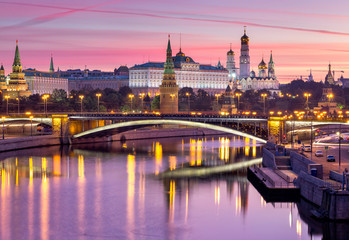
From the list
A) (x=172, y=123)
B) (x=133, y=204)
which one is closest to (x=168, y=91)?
(x=172, y=123)

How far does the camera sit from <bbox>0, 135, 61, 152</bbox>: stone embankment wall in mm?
70062

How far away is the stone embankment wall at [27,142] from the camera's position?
70062 millimetres

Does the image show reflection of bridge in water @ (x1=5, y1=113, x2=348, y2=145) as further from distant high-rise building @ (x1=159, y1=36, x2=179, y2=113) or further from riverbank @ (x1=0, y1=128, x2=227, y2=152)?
distant high-rise building @ (x1=159, y1=36, x2=179, y2=113)

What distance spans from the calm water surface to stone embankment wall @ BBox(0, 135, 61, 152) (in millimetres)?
3451

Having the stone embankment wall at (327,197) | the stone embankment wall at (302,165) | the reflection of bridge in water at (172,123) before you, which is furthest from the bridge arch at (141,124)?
the stone embankment wall at (327,197)

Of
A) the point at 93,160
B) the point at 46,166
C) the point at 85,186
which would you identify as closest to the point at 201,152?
the point at 93,160

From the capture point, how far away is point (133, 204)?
1652 inches

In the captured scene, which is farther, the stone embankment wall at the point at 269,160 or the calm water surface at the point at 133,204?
the stone embankment wall at the point at 269,160

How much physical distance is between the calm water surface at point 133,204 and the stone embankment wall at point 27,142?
3451 millimetres

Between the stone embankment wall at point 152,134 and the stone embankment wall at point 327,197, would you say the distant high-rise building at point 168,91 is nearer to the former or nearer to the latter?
the stone embankment wall at point 152,134

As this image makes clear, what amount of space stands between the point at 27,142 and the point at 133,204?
35.1 m

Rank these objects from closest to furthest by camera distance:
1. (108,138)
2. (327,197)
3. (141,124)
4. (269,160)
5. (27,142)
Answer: (327,197), (269,160), (27,142), (141,124), (108,138)

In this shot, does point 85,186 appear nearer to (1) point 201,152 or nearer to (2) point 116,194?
(2) point 116,194

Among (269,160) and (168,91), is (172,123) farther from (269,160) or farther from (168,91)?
(168,91)
